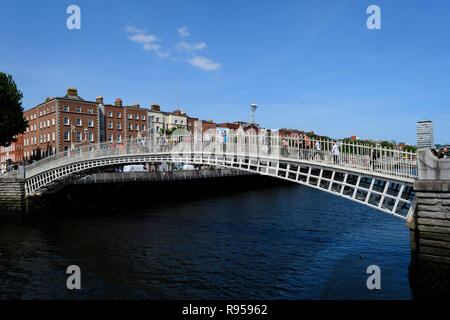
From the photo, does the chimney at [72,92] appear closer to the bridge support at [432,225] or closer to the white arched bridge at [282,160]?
the white arched bridge at [282,160]

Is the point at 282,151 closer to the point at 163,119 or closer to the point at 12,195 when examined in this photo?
the point at 12,195

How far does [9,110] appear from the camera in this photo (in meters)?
34.4

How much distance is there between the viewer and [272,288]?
10938 millimetres

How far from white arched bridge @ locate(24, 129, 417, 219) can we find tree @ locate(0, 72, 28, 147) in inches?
378

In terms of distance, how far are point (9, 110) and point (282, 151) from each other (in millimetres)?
32118

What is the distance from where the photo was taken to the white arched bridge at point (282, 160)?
1209 centimetres

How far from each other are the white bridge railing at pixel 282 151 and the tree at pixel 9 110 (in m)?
14.5

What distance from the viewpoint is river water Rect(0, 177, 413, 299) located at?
1084 cm
